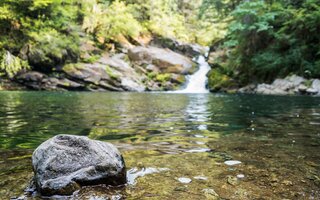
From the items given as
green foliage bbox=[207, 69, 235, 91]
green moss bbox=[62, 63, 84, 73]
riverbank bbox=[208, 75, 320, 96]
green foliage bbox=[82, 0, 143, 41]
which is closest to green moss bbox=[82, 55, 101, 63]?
green moss bbox=[62, 63, 84, 73]

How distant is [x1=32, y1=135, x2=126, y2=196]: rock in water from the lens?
3.21 m

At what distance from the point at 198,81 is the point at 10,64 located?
1702 centimetres

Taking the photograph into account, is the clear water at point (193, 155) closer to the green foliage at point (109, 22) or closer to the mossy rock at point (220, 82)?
the mossy rock at point (220, 82)

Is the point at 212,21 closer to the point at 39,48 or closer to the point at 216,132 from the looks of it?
the point at 39,48

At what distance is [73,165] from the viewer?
341cm

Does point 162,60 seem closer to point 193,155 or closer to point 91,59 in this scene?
point 91,59

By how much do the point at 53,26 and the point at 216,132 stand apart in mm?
27389

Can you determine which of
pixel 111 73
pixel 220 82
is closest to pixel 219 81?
pixel 220 82

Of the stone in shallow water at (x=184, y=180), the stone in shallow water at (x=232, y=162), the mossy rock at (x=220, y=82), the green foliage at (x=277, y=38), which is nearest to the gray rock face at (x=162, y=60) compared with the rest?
the mossy rock at (x=220, y=82)

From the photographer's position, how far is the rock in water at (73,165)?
321cm

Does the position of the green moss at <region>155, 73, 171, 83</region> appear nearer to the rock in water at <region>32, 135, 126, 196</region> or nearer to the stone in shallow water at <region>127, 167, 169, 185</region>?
the stone in shallow water at <region>127, 167, 169, 185</region>

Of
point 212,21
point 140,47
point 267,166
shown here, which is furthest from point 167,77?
point 267,166

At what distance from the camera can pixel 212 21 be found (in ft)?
147

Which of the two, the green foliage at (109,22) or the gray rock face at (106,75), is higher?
the green foliage at (109,22)
